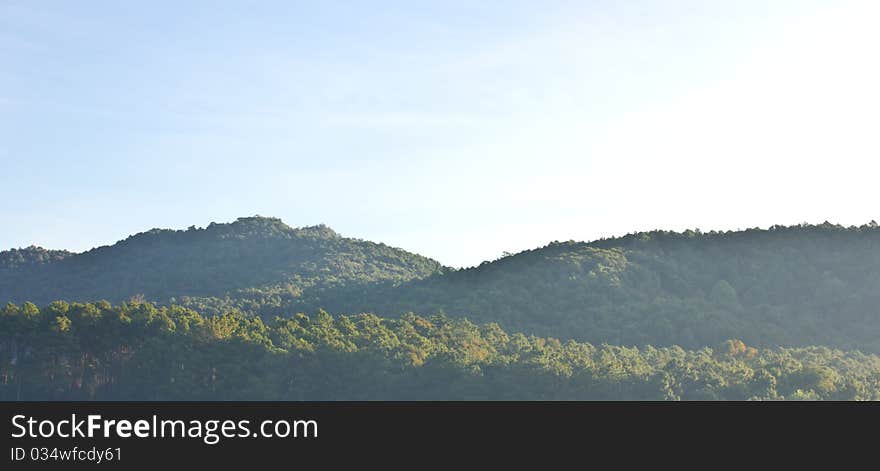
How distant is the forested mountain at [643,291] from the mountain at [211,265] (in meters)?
0.59

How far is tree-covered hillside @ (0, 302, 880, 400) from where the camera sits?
2080 inches

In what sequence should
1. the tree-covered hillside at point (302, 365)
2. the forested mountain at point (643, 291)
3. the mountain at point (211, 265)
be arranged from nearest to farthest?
the tree-covered hillside at point (302, 365) < the forested mountain at point (643, 291) < the mountain at point (211, 265)

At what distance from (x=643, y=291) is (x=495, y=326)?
1596 cm

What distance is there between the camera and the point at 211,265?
118 meters

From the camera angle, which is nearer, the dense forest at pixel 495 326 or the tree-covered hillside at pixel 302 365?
the tree-covered hillside at pixel 302 365

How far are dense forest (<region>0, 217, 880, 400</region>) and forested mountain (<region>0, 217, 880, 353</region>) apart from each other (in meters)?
0.20

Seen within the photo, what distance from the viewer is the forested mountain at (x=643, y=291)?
74062 millimetres
